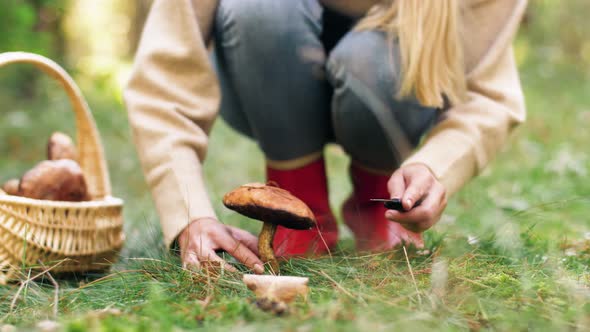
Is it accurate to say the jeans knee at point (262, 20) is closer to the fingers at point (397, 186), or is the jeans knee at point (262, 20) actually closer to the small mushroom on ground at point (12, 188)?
the fingers at point (397, 186)

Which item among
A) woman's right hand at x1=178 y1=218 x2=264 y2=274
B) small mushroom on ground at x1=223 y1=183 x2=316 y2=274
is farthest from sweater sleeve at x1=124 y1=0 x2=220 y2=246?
small mushroom on ground at x1=223 y1=183 x2=316 y2=274

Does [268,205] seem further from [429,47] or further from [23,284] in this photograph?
[429,47]

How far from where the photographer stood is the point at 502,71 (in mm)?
1562

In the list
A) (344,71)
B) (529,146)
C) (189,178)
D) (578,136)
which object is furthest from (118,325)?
(578,136)

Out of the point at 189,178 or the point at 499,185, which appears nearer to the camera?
the point at 189,178

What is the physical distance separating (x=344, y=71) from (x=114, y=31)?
12435 millimetres

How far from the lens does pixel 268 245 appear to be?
1127mm

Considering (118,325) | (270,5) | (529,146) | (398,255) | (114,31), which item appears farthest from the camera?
(114,31)

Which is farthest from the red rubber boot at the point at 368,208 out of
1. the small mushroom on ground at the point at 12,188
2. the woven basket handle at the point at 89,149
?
Answer: the small mushroom on ground at the point at 12,188

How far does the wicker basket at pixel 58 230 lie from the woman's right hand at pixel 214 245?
20 centimetres

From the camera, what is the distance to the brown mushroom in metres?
1.35

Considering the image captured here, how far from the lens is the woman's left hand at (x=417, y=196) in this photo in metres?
1.12

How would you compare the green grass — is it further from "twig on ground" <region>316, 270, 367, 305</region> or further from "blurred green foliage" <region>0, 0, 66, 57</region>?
"blurred green foliage" <region>0, 0, 66, 57</region>

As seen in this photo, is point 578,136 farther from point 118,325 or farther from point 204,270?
point 118,325
